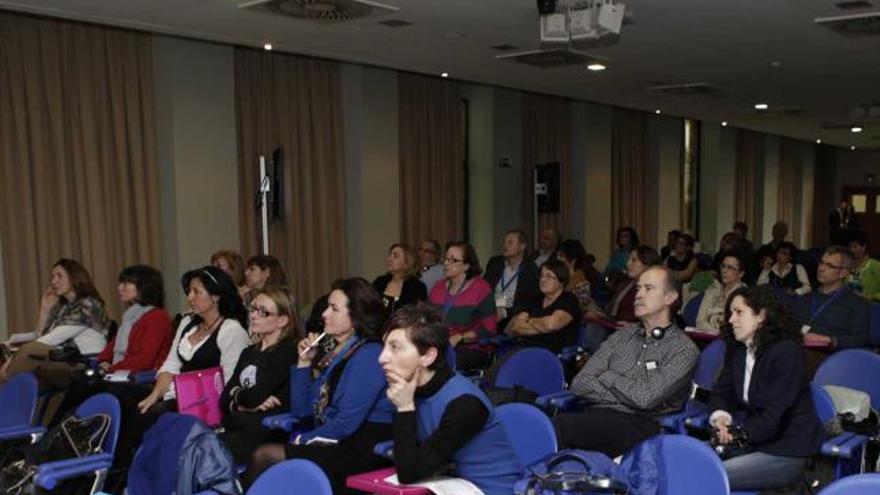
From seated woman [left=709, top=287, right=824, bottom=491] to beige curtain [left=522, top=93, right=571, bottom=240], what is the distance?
24.5 ft

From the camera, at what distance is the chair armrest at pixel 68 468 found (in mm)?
3107

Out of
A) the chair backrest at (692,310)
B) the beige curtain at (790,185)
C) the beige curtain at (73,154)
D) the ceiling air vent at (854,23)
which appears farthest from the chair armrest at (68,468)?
the beige curtain at (790,185)

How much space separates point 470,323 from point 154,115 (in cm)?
341

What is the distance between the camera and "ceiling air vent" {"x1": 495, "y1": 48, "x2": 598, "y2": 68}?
734 cm

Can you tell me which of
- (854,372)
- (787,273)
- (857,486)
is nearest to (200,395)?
(857,486)

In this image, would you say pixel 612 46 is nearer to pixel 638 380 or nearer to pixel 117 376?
pixel 638 380

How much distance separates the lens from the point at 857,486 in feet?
6.94

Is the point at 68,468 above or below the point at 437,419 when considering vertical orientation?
below

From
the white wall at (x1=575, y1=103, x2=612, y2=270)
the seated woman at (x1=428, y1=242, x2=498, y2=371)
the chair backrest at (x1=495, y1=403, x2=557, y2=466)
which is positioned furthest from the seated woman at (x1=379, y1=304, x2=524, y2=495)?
the white wall at (x1=575, y1=103, x2=612, y2=270)

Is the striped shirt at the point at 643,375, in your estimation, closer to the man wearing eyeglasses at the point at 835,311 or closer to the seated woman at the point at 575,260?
the man wearing eyeglasses at the point at 835,311

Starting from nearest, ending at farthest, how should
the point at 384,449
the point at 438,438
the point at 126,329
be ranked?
1. the point at 438,438
2. the point at 384,449
3. the point at 126,329

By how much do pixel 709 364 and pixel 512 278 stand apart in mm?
2589

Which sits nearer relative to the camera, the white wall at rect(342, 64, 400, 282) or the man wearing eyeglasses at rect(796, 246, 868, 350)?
the man wearing eyeglasses at rect(796, 246, 868, 350)

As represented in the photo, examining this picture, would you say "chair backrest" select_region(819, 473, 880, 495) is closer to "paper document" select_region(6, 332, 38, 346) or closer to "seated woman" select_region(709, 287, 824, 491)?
"seated woman" select_region(709, 287, 824, 491)
